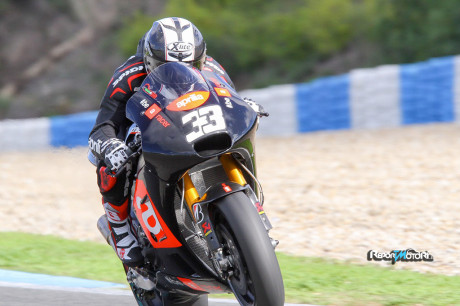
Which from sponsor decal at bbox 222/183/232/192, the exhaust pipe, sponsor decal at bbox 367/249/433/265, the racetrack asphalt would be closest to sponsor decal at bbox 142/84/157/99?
sponsor decal at bbox 222/183/232/192

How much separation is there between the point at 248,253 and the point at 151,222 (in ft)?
2.50

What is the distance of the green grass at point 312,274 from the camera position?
4539 millimetres

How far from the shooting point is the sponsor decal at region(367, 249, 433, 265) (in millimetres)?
5574

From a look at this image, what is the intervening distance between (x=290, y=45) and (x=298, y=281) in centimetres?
1650

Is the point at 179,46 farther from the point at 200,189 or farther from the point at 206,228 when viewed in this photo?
the point at 206,228

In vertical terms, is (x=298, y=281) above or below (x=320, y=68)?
above

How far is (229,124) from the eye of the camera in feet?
11.8

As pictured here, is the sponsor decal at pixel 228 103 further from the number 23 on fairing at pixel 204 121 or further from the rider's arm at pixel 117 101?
the rider's arm at pixel 117 101

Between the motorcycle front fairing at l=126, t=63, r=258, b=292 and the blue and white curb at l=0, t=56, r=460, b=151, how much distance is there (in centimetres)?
760

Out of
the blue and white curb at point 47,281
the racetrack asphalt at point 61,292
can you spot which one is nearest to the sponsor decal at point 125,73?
the racetrack asphalt at point 61,292

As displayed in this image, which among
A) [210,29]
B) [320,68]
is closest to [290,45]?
[320,68]

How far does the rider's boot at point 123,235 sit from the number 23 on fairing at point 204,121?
96 centimetres

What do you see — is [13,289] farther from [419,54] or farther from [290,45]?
[290,45]

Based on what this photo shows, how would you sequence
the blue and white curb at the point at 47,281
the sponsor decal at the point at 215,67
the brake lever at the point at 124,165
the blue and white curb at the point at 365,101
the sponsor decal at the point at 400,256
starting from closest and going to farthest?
the brake lever at the point at 124,165 → the sponsor decal at the point at 215,67 → the blue and white curb at the point at 47,281 → the sponsor decal at the point at 400,256 → the blue and white curb at the point at 365,101
